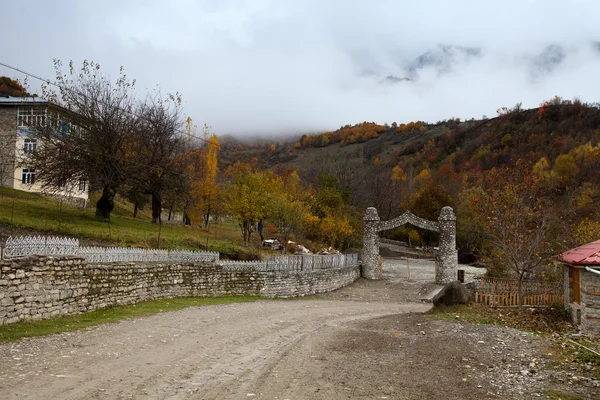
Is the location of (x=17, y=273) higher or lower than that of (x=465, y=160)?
lower

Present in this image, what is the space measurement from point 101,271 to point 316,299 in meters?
11.7

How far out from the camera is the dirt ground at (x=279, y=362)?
23.5ft

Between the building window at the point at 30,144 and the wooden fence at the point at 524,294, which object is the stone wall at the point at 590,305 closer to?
the wooden fence at the point at 524,294

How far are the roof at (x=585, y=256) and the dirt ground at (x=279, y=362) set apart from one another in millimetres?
4176

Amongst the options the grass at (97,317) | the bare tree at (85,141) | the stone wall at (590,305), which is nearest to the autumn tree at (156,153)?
the bare tree at (85,141)

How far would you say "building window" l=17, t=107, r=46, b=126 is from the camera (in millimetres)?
30594

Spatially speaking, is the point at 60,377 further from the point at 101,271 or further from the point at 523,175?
the point at 523,175

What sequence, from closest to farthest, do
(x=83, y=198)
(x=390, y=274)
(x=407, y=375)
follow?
(x=407, y=375) < (x=390, y=274) < (x=83, y=198)

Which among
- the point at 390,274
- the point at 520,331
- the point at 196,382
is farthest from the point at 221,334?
the point at 390,274

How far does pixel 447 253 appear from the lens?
30.0 metres

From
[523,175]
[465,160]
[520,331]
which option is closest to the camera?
[520,331]

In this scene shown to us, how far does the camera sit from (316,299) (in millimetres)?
23266

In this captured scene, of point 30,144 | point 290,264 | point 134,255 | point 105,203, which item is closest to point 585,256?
point 290,264

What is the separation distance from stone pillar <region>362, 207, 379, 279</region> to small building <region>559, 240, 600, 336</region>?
1545cm
